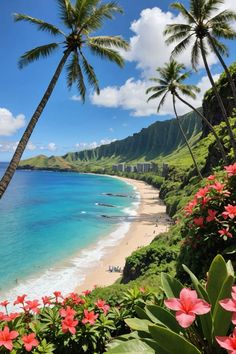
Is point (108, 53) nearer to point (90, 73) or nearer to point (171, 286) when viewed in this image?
point (90, 73)

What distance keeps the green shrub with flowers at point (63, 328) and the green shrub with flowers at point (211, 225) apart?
138 centimetres

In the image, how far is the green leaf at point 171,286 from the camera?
12.0ft

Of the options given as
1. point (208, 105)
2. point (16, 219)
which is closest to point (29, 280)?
point (16, 219)

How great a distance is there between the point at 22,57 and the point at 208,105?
151 ft

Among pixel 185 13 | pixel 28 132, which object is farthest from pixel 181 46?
pixel 28 132

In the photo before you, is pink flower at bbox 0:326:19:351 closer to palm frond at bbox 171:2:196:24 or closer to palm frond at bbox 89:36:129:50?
palm frond at bbox 89:36:129:50

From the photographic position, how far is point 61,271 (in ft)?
93.7

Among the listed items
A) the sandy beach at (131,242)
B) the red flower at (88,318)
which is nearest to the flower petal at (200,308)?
the red flower at (88,318)

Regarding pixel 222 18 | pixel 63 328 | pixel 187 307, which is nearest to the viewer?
pixel 187 307

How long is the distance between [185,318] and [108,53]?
1560 centimetres

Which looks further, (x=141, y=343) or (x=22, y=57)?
(x=22, y=57)

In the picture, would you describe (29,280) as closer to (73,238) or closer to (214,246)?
(73,238)

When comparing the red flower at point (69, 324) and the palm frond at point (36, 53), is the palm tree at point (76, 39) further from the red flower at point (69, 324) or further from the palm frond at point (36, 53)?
the red flower at point (69, 324)

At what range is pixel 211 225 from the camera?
5.23 meters
